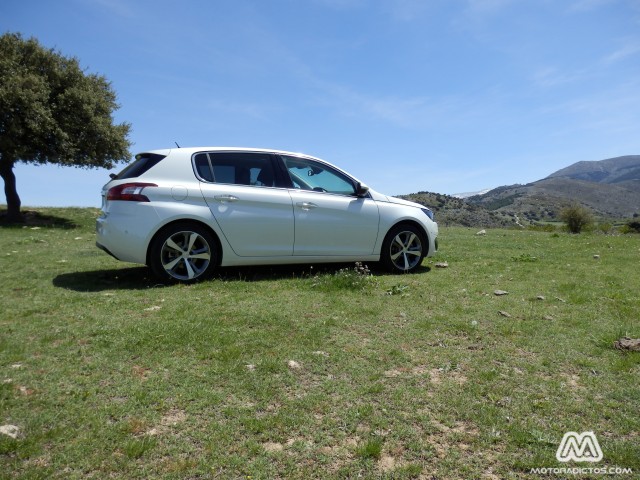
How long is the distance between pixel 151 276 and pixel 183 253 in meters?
0.92

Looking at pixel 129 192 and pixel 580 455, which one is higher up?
pixel 129 192

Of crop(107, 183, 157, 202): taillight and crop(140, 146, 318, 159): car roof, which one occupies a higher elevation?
crop(140, 146, 318, 159): car roof

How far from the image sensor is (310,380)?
3.04 metres

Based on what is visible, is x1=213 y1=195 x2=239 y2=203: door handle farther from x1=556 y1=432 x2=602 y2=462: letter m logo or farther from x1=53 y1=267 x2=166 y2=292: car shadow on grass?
x1=556 y1=432 x2=602 y2=462: letter m logo

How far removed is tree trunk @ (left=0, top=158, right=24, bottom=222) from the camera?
1898cm

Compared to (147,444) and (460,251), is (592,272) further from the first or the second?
(147,444)

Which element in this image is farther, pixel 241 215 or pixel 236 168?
pixel 236 168

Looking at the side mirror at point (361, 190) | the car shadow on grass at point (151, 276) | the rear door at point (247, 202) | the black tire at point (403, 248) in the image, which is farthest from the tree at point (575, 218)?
the rear door at point (247, 202)

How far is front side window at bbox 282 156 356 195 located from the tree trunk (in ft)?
57.0

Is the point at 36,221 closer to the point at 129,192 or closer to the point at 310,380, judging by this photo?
the point at 129,192

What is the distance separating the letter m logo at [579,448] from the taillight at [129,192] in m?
5.16

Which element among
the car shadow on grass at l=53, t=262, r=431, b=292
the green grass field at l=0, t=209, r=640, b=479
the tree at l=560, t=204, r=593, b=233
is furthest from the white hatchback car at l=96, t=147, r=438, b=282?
the tree at l=560, t=204, r=593, b=233

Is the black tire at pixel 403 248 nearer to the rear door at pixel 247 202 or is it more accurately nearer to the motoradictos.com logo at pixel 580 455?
the rear door at pixel 247 202

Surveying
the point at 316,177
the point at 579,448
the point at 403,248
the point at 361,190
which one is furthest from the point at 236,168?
the point at 579,448
